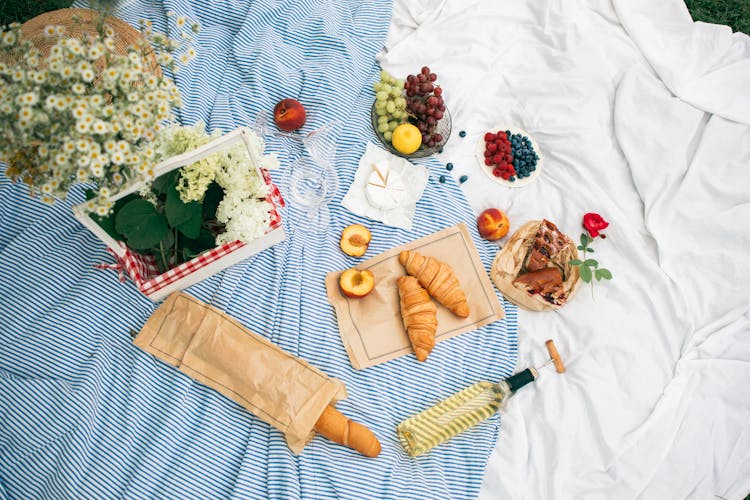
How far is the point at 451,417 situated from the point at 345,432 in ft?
1.36

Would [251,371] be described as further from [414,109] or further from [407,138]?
[414,109]

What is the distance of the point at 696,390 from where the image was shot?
1.94 metres

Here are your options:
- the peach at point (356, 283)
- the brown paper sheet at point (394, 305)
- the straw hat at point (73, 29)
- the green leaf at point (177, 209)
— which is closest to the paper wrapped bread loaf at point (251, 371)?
the brown paper sheet at point (394, 305)

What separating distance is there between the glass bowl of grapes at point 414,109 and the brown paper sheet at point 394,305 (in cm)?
42

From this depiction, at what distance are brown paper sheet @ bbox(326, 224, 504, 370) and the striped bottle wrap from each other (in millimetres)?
200

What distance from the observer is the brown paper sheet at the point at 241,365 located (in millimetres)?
1703

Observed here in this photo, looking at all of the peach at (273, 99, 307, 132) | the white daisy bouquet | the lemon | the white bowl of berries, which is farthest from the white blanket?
the white daisy bouquet

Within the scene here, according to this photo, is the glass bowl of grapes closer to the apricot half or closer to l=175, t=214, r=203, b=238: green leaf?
the apricot half

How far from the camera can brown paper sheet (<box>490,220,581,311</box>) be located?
2.03 metres

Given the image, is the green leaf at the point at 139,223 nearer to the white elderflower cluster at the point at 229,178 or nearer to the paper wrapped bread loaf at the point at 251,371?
the white elderflower cluster at the point at 229,178

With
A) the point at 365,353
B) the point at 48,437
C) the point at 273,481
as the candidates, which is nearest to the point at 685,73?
the point at 365,353

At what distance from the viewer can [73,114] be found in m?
1.01

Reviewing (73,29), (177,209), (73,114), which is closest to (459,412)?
(177,209)

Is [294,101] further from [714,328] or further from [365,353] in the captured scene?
[714,328]
